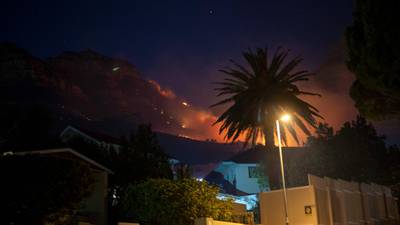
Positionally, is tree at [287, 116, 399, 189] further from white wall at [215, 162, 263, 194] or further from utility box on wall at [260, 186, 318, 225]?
utility box on wall at [260, 186, 318, 225]

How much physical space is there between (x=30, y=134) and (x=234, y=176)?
32416 mm

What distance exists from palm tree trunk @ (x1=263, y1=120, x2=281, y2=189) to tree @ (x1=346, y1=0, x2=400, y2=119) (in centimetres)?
1575

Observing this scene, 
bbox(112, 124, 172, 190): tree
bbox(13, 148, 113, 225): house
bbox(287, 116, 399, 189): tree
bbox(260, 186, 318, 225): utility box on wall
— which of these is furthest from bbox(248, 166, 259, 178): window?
bbox(13, 148, 113, 225): house

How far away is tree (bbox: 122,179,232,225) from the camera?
25281 mm

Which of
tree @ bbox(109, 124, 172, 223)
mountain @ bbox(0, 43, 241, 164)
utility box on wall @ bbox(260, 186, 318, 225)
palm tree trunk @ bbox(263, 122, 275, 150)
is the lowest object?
utility box on wall @ bbox(260, 186, 318, 225)

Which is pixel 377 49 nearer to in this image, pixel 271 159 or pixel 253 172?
pixel 271 159

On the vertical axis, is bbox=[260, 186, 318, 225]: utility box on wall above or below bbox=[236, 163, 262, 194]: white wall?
below

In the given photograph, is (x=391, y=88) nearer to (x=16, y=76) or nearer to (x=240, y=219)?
(x=240, y=219)

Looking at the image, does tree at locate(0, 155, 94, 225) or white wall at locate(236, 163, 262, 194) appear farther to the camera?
white wall at locate(236, 163, 262, 194)

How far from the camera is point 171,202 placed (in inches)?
996

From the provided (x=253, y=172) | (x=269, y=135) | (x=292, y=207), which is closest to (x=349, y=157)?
(x=269, y=135)

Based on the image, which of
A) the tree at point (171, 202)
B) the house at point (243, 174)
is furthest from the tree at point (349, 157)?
the tree at point (171, 202)

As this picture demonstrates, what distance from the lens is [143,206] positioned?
86.1 feet

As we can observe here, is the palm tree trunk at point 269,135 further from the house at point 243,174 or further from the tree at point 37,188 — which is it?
the house at point 243,174
